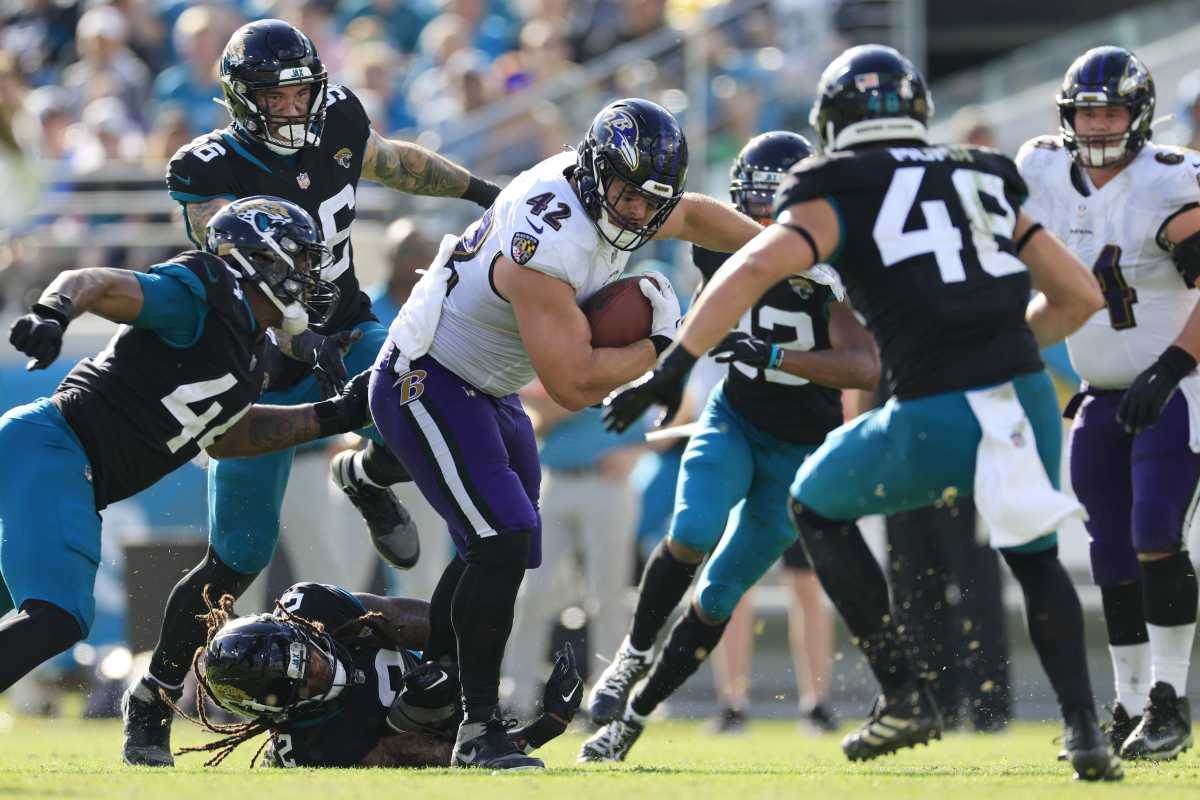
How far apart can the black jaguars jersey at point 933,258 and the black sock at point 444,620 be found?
5.65ft

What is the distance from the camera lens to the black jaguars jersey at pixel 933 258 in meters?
5.09

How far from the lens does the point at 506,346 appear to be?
5.85 m

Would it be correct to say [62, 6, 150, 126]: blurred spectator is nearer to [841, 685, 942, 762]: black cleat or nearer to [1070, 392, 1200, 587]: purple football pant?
[1070, 392, 1200, 587]: purple football pant

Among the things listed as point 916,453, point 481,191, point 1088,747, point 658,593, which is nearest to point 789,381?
point 658,593

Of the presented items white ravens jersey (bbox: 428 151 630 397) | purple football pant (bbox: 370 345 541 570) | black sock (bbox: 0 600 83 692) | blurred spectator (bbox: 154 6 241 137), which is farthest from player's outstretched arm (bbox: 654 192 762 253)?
blurred spectator (bbox: 154 6 241 137)

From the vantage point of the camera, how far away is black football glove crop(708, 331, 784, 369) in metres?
6.09

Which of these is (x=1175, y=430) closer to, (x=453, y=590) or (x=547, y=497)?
(x=453, y=590)

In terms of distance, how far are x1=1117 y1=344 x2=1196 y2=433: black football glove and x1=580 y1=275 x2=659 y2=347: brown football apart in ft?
5.11

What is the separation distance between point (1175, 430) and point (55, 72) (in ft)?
34.3

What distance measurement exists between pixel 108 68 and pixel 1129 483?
896 cm

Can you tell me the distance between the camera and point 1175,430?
20.6 feet

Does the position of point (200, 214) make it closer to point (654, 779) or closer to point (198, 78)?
point (654, 779)

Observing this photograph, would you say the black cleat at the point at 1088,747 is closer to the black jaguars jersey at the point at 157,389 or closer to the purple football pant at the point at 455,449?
the purple football pant at the point at 455,449

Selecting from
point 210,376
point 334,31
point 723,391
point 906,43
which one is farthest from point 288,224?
point 334,31
